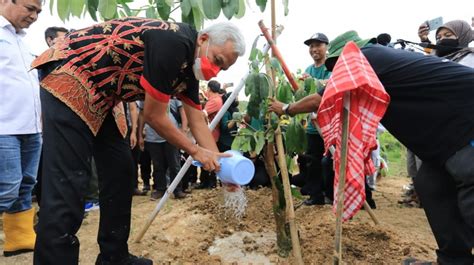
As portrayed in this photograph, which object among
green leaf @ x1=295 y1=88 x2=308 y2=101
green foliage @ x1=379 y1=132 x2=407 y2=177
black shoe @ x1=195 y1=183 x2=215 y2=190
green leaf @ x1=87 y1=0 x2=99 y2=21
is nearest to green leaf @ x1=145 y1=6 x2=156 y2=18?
green leaf @ x1=87 y1=0 x2=99 y2=21

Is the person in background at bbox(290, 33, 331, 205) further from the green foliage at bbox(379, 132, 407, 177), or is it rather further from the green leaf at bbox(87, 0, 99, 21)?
the green foliage at bbox(379, 132, 407, 177)

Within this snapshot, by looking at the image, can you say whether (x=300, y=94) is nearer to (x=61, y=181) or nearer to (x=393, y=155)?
(x=61, y=181)

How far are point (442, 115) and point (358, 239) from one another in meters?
1.17

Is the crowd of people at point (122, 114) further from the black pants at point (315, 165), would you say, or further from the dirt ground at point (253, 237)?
the black pants at point (315, 165)

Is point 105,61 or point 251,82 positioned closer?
point 105,61

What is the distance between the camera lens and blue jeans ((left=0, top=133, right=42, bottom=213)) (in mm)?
2109

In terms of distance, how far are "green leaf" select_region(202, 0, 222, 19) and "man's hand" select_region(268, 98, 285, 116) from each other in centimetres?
63

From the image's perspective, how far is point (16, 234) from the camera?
2.42 metres

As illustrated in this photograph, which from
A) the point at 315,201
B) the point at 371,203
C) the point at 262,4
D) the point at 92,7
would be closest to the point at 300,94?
the point at 262,4

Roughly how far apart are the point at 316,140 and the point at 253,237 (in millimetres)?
1378

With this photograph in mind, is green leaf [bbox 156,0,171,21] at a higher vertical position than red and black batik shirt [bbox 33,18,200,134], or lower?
higher

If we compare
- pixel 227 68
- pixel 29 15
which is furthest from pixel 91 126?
pixel 29 15

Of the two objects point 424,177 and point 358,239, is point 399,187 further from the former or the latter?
point 424,177

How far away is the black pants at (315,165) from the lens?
12.0ft
